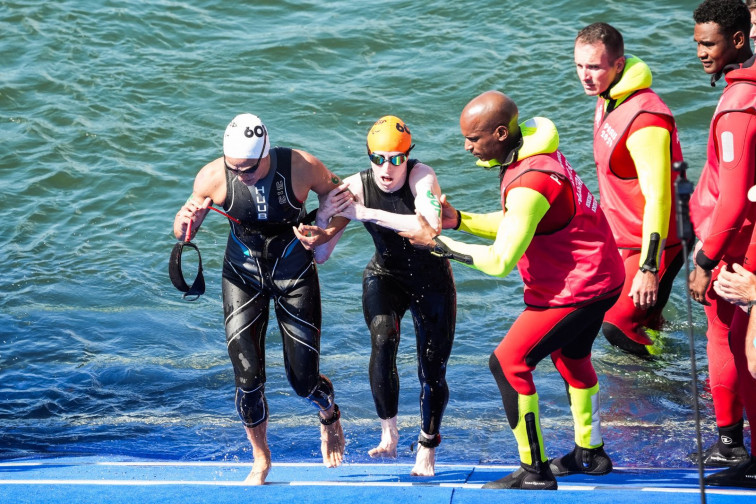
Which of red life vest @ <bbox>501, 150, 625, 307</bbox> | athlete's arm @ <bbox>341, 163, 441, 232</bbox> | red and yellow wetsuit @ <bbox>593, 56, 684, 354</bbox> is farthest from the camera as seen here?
red and yellow wetsuit @ <bbox>593, 56, 684, 354</bbox>

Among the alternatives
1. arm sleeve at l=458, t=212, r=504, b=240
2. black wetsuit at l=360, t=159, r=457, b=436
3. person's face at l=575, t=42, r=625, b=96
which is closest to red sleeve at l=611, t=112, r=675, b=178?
person's face at l=575, t=42, r=625, b=96

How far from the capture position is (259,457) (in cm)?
583

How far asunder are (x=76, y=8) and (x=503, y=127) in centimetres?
1202

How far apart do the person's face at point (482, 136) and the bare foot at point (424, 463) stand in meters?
1.86

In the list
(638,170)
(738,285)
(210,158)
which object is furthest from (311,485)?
(210,158)

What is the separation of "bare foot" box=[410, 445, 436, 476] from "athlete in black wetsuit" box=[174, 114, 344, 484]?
0.73 metres

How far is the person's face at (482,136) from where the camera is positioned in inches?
196

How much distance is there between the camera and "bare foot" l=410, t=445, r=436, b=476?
5812mm

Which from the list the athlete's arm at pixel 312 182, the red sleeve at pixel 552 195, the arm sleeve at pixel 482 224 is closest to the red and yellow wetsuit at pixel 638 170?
the arm sleeve at pixel 482 224

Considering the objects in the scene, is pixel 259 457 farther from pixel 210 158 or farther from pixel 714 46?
pixel 210 158

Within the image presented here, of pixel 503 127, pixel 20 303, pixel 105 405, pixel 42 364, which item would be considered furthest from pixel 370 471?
pixel 20 303

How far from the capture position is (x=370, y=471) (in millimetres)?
5961

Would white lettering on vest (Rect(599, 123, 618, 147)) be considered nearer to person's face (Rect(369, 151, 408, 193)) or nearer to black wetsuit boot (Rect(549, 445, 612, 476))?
A: person's face (Rect(369, 151, 408, 193))

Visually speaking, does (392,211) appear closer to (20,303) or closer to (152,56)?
(20,303)
